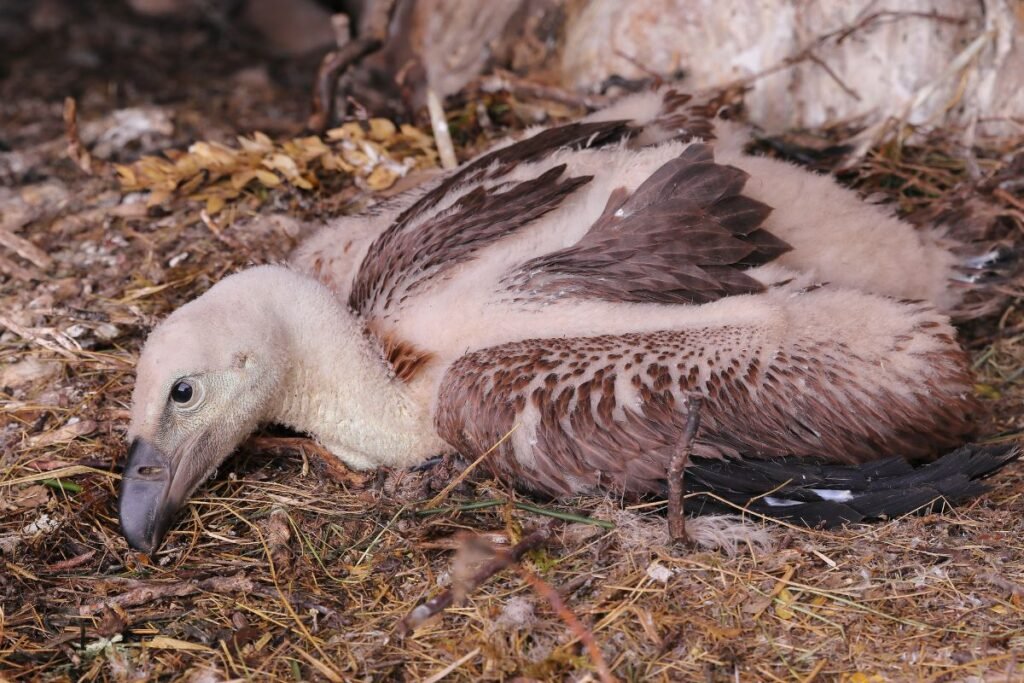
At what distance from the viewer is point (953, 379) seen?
3.35m

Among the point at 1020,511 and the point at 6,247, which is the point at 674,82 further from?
the point at 6,247

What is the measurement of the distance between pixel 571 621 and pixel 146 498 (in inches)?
55.8

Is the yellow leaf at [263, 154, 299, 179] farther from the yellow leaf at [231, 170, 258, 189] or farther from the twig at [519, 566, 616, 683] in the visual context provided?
the twig at [519, 566, 616, 683]

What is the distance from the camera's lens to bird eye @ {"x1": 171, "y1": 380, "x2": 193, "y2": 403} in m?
3.28

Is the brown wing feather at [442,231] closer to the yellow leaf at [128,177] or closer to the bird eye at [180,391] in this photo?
the bird eye at [180,391]

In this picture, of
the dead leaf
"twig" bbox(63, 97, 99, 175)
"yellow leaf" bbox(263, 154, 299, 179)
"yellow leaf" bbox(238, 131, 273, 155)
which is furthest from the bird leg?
"twig" bbox(63, 97, 99, 175)

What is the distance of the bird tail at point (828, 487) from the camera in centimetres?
319

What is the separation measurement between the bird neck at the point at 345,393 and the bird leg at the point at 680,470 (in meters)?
0.98

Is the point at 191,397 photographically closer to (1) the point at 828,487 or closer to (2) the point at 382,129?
(1) the point at 828,487

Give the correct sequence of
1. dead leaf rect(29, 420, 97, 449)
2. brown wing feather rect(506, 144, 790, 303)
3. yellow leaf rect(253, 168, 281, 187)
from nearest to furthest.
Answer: brown wing feather rect(506, 144, 790, 303)
dead leaf rect(29, 420, 97, 449)
yellow leaf rect(253, 168, 281, 187)

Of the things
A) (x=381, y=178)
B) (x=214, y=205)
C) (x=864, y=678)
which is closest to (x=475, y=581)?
(x=864, y=678)

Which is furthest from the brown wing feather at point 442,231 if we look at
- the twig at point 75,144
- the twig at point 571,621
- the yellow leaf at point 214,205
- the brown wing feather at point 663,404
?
the twig at point 75,144

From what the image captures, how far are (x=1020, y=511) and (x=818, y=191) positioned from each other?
1.31 metres

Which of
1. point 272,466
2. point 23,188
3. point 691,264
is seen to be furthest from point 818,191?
point 23,188
